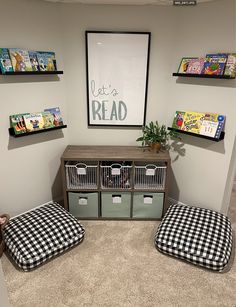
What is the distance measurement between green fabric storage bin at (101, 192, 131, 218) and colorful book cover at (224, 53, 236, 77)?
143cm

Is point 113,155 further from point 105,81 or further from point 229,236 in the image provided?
point 229,236

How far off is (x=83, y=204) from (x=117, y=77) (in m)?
1.35

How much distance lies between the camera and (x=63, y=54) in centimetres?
239

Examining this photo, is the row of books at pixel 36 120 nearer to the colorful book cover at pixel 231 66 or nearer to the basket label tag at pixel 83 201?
the basket label tag at pixel 83 201

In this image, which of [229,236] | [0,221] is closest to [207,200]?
[229,236]

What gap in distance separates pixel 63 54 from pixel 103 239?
73.2 inches

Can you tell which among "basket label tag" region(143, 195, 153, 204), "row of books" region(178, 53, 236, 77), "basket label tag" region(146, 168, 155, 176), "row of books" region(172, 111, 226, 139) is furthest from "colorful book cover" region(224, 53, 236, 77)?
"basket label tag" region(143, 195, 153, 204)

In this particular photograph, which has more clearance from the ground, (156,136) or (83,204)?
(156,136)

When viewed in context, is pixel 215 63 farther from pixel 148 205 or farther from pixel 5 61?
pixel 5 61

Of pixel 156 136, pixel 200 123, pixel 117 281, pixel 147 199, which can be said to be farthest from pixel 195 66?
pixel 117 281

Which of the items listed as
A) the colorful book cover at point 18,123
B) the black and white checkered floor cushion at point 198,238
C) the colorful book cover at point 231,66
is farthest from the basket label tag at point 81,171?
the colorful book cover at point 231,66

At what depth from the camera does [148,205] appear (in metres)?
2.51

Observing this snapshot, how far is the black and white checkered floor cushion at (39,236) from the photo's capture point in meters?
1.90

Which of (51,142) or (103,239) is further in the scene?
(51,142)
